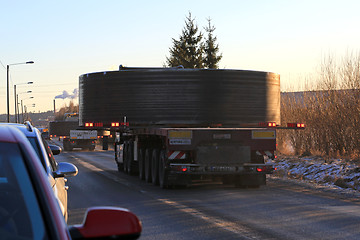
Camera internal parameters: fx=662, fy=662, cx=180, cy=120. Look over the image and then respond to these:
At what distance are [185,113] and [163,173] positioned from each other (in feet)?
9.85

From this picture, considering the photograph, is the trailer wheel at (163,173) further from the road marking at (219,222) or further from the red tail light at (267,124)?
the red tail light at (267,124)

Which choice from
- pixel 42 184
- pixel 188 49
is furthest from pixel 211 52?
pixel 42 184

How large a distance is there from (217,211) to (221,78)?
763 centimetres

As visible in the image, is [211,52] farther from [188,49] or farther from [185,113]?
[185,113]

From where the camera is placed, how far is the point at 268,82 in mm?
19766

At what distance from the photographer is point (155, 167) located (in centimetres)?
1736

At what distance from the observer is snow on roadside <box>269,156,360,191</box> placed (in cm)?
1705

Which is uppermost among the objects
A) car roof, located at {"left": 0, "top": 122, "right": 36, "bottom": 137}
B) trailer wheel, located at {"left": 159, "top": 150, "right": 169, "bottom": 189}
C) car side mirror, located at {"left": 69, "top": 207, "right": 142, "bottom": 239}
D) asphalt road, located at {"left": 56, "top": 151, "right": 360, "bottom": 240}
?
car roof, located at {"left": 0, "top": 122, "right": 36, "bottom": 137}

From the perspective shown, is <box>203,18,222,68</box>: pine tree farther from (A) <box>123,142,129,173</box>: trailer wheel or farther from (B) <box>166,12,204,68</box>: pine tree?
(A) <box>123,142,129,173</box>: trailer wheel

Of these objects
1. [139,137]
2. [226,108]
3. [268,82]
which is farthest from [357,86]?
[139,137]

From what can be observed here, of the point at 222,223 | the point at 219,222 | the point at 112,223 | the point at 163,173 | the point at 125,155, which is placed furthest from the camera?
the point at 125,155

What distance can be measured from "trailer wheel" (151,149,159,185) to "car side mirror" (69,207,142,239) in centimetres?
1453

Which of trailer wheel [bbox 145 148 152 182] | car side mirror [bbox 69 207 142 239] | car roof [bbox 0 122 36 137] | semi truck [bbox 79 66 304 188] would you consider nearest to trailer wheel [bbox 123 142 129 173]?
semi truck [bbox 79 66 304 188]

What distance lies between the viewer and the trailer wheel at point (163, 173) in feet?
53.3
